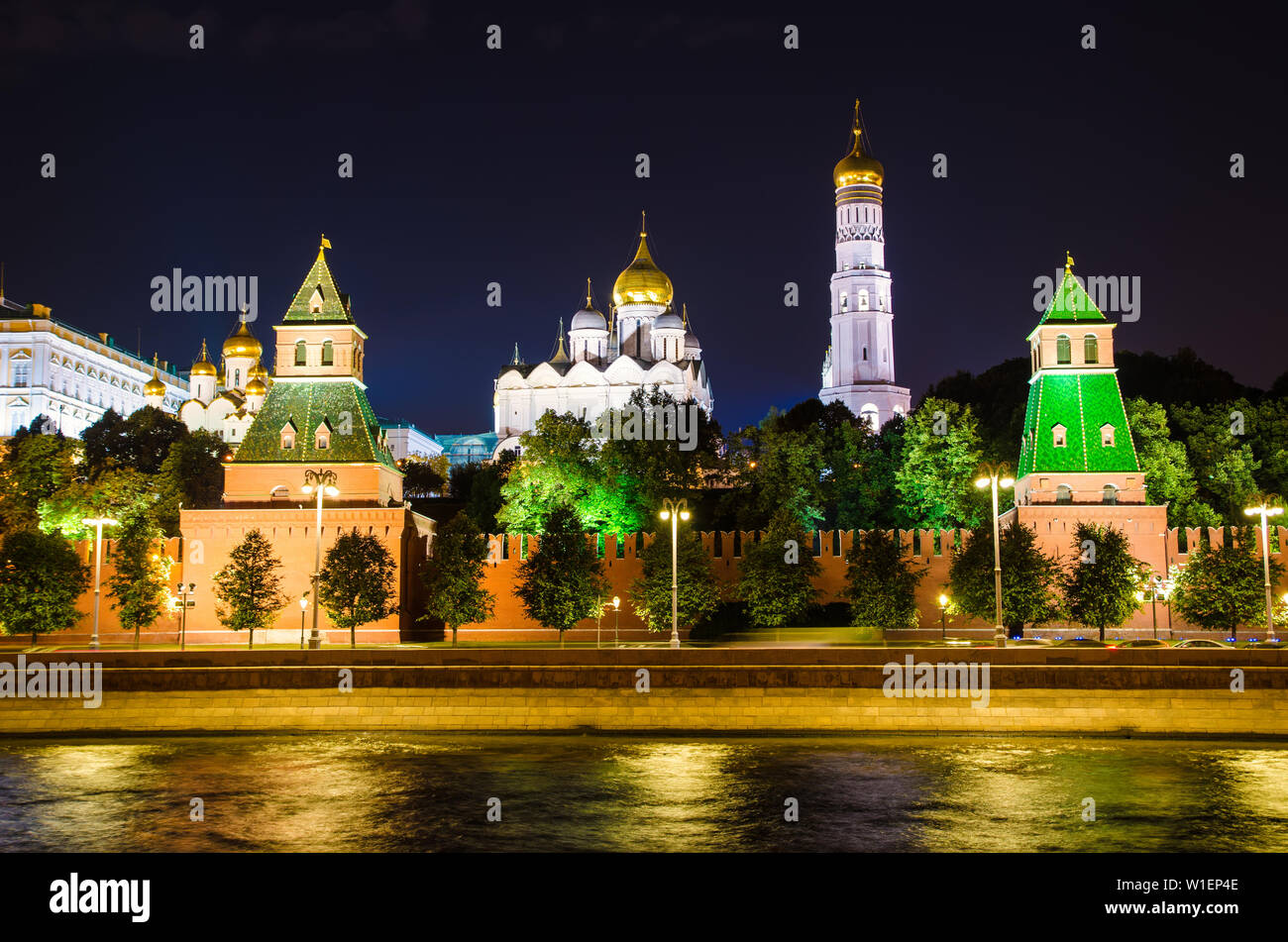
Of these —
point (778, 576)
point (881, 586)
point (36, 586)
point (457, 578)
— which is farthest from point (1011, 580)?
point (36, 586)

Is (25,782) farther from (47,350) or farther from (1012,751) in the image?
(47,350)

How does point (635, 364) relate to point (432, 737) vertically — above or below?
above

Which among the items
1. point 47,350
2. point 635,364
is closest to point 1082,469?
point 635,364

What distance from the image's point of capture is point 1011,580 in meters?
47.5

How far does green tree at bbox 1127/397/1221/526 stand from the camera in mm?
58406

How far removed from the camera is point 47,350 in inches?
5118

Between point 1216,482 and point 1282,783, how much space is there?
4277 cm

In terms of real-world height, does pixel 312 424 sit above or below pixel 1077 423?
above

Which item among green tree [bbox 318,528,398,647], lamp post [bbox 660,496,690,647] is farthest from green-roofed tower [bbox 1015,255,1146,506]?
green tree [bbox 318,528,398,647]

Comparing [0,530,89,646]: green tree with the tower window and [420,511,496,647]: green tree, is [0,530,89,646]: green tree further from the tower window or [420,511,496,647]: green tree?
the tower window

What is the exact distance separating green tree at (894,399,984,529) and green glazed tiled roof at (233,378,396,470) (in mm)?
26633

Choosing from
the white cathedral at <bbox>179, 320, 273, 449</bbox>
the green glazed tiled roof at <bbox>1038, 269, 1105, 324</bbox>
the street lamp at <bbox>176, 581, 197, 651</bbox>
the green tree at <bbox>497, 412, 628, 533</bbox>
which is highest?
the white cathedral at <bbox>179, 320, 273, 449</bbox>

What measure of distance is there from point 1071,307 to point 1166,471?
1015 centimetres

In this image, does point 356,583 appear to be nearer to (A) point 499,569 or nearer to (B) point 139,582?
(A) point 499,569
